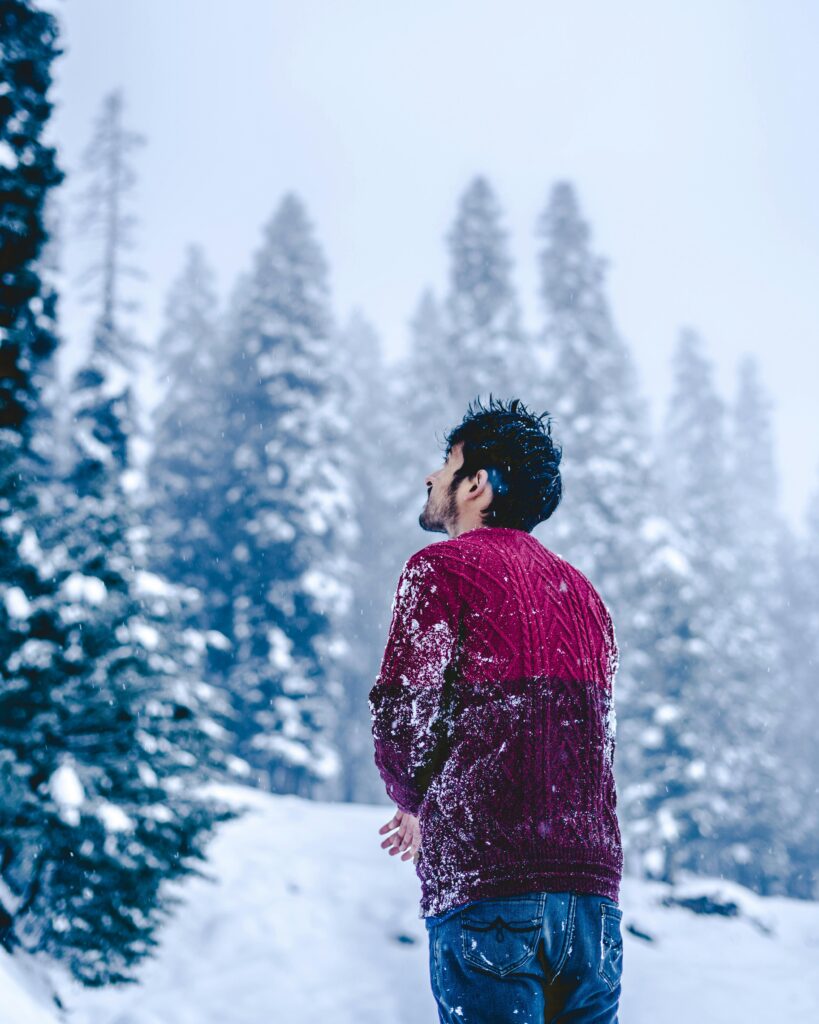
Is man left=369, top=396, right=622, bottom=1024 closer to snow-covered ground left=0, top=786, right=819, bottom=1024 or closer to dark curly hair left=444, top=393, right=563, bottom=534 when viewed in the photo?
dark curly hair left=444, top=393, right=563, bottom=534

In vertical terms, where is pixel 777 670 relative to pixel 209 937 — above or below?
above

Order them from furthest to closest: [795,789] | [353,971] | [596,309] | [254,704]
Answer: [795,789] → [596,309] → [254,704] → [353,971]

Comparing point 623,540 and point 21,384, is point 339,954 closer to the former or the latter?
point 21,384

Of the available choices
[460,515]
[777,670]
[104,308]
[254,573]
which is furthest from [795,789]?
[460,515]

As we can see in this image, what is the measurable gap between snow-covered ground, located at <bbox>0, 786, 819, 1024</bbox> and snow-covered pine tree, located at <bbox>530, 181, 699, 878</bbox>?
15.4ft

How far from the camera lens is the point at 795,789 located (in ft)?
90.6

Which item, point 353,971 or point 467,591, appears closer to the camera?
point 467,591

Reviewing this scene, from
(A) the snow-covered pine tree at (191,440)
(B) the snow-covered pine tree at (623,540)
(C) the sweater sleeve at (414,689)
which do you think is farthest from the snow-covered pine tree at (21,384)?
(A) the snow-covered pine tree at (191,440)

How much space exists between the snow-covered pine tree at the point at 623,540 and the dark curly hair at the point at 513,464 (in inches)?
596

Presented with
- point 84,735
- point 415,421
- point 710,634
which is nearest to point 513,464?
point 84,735

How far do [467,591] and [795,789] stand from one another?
96.6 ft

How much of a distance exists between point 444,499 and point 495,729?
2.62ft

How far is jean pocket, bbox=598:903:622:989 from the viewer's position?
2.01 m

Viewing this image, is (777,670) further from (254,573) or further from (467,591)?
(467,591)
